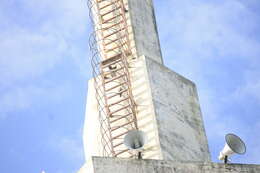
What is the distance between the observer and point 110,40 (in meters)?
36.2

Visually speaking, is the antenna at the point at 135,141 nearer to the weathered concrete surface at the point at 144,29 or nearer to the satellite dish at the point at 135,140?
Answer: the satellite dish at the point at 135,140

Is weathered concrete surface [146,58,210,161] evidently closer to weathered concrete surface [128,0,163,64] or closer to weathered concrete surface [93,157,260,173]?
weathered concrete surface [128,0,163,64]

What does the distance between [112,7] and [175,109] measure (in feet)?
16.8

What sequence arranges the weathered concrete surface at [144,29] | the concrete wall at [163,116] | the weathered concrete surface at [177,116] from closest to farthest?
the concrete wall at [163,116] → the weathered concrete surface at [177,116] → the weathered concrete surface at [144,29]

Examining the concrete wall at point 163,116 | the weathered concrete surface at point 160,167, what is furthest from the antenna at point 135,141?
the concrete wall at point 163,116

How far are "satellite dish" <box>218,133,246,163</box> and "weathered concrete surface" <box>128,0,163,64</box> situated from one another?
21.7ft

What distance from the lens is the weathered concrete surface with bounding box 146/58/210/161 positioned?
32.8m

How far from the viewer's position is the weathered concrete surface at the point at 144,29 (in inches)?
1419

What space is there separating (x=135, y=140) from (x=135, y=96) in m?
4.72

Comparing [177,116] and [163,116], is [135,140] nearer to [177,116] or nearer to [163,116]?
[163,116]

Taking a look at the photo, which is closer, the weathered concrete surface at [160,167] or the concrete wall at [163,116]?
the weathered concrete surface at [160,167]

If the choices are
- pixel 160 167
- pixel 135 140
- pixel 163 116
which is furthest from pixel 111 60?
pixel 160 167

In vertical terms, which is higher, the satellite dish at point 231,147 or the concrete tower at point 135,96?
the concrete tower at point 135,96

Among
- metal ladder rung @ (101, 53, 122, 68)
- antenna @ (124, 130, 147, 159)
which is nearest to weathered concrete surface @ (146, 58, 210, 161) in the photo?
metal ladder rung @ (101, 53, 122, 68)
